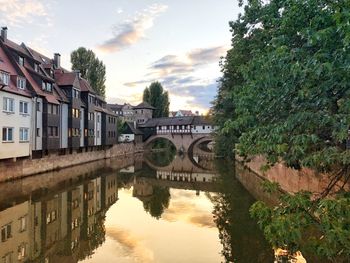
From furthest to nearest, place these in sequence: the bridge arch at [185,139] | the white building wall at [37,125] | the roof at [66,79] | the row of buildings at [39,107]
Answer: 1. the bridge arch at [185,139]
2. the roof at [66,79]
3. the white building wall at [37,125]
4. the row of buildings at [39,107]

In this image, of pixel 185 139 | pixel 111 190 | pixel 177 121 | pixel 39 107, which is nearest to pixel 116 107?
pixel 177 121

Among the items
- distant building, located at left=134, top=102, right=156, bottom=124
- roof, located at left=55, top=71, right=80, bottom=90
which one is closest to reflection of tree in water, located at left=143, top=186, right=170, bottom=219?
roof, located at left=55, top=71, right=80, bottom=90

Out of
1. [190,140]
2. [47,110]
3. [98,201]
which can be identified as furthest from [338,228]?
[190,140]

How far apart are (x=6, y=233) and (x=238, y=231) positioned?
29.0 ft

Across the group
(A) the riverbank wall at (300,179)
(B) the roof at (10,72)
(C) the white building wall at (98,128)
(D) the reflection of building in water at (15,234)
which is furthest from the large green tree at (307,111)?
(C) the white building wall at (98,128)

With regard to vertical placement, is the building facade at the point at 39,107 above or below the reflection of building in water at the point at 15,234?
above

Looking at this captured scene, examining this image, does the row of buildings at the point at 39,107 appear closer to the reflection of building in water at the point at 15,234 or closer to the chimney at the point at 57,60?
the chimney at the point at 57,60

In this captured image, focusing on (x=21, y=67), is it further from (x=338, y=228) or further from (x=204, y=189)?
(x=338, y=228)

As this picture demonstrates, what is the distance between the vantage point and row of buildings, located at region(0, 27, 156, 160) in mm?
27844

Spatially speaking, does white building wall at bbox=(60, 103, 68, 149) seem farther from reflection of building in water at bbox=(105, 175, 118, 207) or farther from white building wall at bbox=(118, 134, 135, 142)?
white building wall at bbox=(118, 134, 135, 142)

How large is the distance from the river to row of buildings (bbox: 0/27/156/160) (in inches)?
166

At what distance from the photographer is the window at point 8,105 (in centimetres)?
2723

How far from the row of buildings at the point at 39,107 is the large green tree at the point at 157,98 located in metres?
41.8

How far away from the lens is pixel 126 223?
1645 cm
